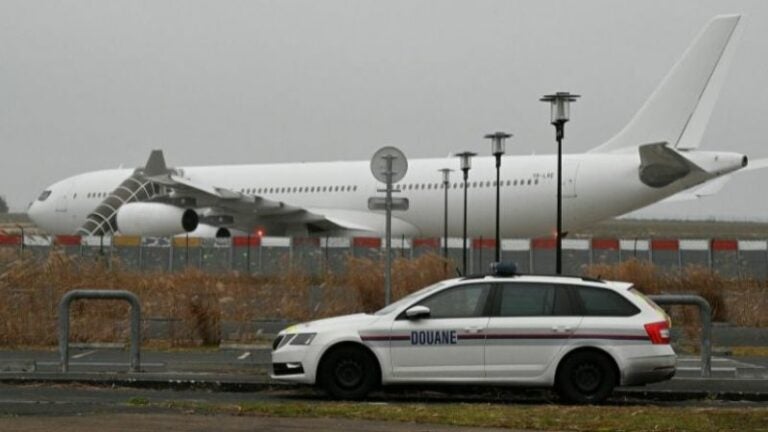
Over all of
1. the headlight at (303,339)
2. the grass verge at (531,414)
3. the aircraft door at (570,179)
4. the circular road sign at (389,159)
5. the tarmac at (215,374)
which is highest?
the aircraft door at (570,179)

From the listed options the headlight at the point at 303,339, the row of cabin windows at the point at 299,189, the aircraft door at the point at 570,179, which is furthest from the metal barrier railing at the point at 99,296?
the row of cabin windows at the point at 299,189

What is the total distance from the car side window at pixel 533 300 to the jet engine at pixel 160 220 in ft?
107

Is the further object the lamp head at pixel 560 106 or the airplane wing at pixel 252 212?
the airplane wing at pixel 252 212

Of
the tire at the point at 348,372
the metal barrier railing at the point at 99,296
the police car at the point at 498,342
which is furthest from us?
the metal barrier railing at the point at 99,296

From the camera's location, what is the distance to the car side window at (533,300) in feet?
46.6

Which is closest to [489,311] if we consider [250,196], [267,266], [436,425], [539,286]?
[539,286]

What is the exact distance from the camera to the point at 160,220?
151 ft

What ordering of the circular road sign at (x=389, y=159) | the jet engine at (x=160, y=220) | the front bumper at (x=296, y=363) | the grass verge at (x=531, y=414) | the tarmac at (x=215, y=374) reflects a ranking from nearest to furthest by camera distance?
1. the grass verge at (x=531, y=414)
2. the front bumper at (x=296, y=363)
3. the tarmac at (x=215, y=374)
4. the circular road sign at (x=389, y=159)
5. the jet engine at (x=160, y=220)

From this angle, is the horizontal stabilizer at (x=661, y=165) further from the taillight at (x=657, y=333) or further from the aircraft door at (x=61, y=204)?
the aircraft door at (x=61, y=204)

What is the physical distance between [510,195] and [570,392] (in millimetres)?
28609

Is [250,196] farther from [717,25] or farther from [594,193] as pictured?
[717,25]

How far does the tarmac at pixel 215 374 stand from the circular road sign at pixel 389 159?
10.5 feet

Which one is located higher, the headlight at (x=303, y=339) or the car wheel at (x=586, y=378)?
the headlight at (x=303, y=339)

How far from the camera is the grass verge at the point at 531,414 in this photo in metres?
11.3
